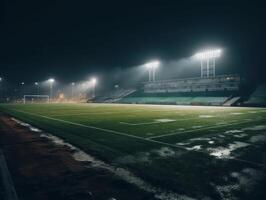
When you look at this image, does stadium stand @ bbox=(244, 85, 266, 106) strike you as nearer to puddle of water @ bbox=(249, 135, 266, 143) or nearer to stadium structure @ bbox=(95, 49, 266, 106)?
stadium structure @ bbox=(95, 49, 266, 106)

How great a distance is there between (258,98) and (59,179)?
4194 cm

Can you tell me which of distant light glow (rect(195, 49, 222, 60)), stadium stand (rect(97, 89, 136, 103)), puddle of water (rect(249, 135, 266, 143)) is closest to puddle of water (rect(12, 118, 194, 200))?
puddle of water (rect(249, 135, 266, 143))

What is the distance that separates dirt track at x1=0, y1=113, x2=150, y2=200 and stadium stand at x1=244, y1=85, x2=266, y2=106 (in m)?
38.1

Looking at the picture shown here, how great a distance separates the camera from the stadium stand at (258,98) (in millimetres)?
37375

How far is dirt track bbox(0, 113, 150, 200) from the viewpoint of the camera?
3867mm

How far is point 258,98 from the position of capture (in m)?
39.1

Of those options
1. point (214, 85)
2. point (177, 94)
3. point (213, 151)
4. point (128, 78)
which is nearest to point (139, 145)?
point (213, 151)

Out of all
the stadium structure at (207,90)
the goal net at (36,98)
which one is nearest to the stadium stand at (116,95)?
the stadium structure at (207,90)

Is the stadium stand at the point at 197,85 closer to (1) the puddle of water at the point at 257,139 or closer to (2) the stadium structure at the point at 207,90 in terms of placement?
(2) the stadium structure at the point at 207,90

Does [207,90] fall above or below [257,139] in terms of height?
above

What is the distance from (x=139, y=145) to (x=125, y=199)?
4038mm

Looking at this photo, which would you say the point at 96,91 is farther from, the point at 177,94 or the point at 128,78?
the point at 177,94

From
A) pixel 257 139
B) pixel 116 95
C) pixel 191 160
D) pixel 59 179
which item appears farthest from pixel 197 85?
pixel 59 179

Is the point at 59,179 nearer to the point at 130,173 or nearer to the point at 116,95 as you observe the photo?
the point at 130,173
